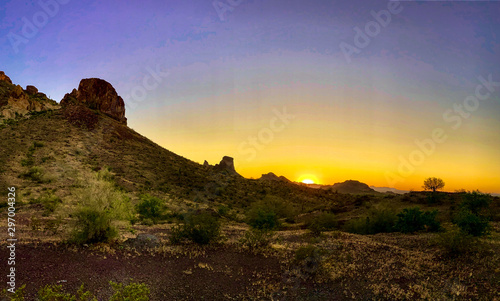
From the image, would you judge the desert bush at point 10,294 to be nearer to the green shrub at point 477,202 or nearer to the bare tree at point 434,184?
the green shrub at point 477,202

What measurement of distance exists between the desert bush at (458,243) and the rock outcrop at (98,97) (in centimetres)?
7206

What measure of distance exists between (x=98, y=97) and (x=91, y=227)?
66241 mm

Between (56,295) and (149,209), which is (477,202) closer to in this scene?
(56,295)

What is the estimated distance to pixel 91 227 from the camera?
1336 centimetres

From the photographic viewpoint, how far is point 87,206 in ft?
44.9

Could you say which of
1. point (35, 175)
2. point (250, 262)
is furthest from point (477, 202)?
point (35, 175)

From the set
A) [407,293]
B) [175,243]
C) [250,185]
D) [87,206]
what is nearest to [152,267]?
[175,243]

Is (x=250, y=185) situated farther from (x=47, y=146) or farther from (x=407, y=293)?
(x=407, y=293)

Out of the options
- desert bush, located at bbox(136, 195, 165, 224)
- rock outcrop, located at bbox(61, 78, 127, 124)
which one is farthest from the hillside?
rock outcrop, located at bbox(61, 78, 127, 124)

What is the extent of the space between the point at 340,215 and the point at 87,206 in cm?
3360

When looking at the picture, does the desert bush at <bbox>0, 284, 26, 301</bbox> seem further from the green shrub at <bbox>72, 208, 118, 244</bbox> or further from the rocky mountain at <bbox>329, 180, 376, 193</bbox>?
the rocky mountain at <bbox>329, 180, 376, 193</bbox>

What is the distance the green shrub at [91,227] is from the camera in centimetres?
1328

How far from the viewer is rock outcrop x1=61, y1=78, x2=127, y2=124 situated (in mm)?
68619

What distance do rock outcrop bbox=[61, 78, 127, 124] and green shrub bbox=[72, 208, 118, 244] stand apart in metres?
62.8
